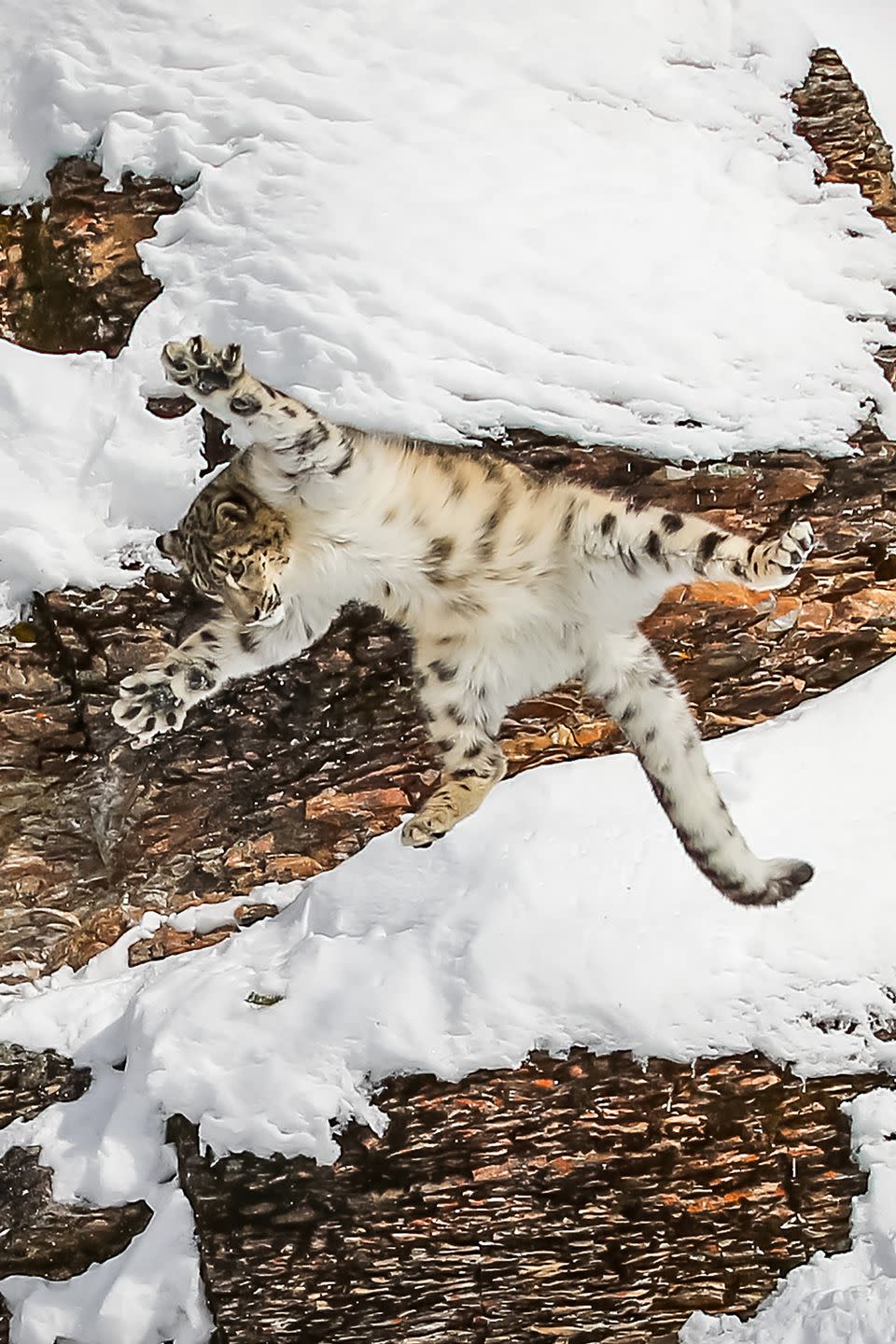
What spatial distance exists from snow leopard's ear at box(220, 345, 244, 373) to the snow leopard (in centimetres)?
30

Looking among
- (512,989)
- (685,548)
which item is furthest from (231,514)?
(512,989)

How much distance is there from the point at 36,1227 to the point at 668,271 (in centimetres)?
512

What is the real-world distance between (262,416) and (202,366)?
27 centimetres

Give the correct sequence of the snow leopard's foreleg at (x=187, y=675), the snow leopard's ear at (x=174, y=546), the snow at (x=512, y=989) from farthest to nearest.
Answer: the snow at (x=512, y=989) < the snow leopard's ear at (x=174, y=546) < the snow leopard's foreleg at (x=187, y=675)

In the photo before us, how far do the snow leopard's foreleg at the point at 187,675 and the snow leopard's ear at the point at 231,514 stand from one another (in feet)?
Answer: 1.10

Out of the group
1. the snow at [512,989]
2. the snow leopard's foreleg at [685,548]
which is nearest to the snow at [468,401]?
the snow at [512,989]

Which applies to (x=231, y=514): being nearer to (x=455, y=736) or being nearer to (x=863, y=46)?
(x=455, y=736)

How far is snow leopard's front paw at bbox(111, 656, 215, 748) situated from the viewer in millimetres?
3733

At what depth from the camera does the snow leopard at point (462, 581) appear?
3826 millimetres

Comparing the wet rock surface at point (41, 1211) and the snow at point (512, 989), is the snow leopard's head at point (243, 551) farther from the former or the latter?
the wet rock surface at point (41, 1211)

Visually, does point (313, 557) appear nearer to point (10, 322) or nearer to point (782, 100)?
point (10, 322)

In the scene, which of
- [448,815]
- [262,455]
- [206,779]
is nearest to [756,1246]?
[448,815]

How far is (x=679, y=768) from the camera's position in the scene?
4.14m

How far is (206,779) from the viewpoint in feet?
16.9
